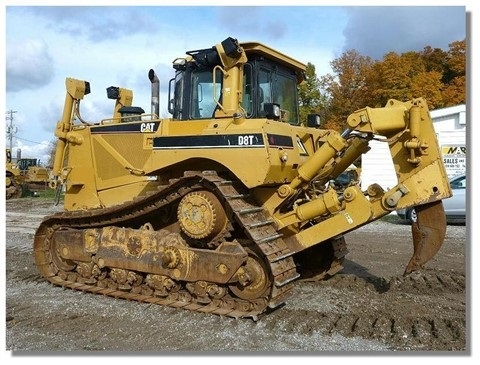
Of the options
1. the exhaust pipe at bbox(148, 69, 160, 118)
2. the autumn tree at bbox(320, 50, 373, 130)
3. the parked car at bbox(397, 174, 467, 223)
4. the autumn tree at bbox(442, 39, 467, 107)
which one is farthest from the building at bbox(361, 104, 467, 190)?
the exhaust pipe at bbox(148, 69, 160, 118)

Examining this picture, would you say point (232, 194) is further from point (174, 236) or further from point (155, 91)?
point (155, 91)

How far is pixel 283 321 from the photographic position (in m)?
6.05

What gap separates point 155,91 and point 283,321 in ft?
13.4

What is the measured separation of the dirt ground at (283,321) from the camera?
533cm

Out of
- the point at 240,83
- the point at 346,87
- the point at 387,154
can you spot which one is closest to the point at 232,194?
the point at 240,83

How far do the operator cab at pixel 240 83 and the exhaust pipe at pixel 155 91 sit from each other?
0.51 metres

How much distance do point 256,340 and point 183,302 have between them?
1508 mm

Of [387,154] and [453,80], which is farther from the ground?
[453,80]

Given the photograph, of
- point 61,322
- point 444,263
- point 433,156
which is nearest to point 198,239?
point 61,322

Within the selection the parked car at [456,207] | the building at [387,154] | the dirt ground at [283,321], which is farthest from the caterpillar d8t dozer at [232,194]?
the building at [387,154]

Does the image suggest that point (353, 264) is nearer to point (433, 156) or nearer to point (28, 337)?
point (433, 156)

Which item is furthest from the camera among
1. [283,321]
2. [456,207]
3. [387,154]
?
[387,154]

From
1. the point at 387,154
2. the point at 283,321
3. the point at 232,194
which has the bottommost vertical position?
the point at 283,321

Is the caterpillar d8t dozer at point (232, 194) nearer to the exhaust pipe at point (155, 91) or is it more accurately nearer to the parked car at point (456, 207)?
the exhaust pipe at point (155, 91)
